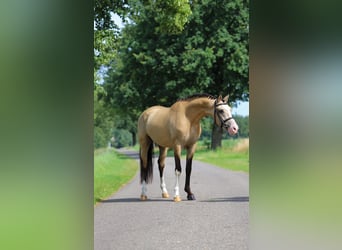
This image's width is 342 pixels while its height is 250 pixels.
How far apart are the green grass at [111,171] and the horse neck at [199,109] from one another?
1235 millimetres

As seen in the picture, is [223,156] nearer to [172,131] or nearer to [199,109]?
[199,109]

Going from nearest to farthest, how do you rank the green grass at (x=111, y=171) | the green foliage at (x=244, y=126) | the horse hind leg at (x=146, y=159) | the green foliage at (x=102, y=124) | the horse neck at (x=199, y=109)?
the green foliage at (x=244, y=126) < the green foliage at (x=102, y=124) < the horse neck at (x=199, y=109) < the horse hind leg at (x=146, y=159) < the green grass at (x=111, y=171)

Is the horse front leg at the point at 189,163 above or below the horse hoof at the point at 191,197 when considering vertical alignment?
above

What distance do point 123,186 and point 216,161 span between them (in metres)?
1.73

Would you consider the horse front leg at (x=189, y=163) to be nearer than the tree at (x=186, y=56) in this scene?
No

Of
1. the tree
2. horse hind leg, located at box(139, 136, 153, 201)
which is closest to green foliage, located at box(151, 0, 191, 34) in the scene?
the tree

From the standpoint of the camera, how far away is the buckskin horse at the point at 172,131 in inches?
181

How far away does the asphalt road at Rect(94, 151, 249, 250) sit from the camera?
94.8 inches

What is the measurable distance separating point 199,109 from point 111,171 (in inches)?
111

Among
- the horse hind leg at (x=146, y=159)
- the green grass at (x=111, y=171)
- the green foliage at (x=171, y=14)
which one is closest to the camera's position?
the green foliage at (x=171, y=14)

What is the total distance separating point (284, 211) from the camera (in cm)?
96

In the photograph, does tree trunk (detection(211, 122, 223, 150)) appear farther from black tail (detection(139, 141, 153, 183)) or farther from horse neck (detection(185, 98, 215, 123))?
black tail (detection(139, 141, 153, 183))

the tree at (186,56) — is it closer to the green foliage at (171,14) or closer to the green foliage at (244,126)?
the green foliage at (171,14)

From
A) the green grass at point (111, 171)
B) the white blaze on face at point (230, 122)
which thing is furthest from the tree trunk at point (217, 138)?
the green grass at point (111, 171)
